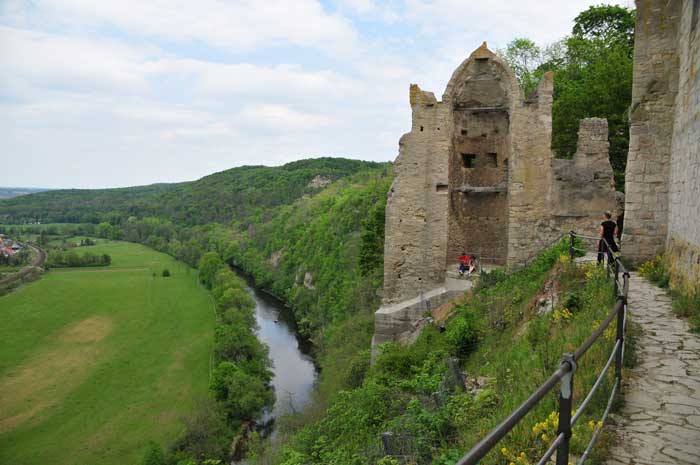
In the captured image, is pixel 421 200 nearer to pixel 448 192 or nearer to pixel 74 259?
pixel 448 192

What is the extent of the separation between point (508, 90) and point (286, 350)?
3120 cm

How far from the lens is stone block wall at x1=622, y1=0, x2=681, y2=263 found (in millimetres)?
10211

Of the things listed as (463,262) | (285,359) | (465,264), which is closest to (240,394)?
(285,359)

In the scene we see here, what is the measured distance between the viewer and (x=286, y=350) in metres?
41.8

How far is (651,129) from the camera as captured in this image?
10383 mm

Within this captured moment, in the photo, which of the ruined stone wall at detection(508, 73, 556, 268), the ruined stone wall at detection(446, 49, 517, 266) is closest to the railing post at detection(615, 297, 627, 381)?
the ruined stone wall at detection(508, 73, 556, 268)

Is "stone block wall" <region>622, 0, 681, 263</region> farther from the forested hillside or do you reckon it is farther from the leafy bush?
the forested hillside

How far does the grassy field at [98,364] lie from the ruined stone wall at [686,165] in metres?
30.2

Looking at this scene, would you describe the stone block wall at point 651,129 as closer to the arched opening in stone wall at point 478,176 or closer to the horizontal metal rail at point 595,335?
the horizontal metal rail at point 595,335

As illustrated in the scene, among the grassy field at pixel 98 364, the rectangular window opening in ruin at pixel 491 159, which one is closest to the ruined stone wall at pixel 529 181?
the rectangular window opening in ruin at pixel 491 159

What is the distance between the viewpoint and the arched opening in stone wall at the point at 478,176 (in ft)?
59.5

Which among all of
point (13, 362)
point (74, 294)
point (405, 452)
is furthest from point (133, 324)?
point (405, 452)

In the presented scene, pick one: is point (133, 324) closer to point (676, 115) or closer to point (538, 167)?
point (538, 167)

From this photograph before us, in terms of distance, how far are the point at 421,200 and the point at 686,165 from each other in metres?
8.32
